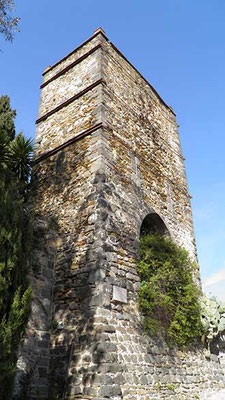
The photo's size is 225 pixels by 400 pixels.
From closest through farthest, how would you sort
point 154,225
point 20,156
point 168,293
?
point 168,293
point 20,156
point 154,225

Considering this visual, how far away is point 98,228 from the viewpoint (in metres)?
6.27

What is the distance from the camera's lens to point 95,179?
686 cm

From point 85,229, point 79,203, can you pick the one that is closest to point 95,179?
point 79,203

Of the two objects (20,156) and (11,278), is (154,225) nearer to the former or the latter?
(20,156)

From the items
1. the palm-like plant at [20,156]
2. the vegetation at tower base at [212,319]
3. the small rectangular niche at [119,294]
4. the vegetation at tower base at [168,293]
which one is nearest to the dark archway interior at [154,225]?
the vegetation at tower base at [168,293]

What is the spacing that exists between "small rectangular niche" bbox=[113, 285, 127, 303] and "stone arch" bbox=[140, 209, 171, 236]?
255 cm

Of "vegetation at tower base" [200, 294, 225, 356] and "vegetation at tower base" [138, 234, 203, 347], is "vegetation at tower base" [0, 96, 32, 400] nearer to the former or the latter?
"vegetation at tower base" [138, 234, 203, 347]

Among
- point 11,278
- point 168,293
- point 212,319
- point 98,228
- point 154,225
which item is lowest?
point 212,319

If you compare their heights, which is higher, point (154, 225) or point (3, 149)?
point (3, 149)

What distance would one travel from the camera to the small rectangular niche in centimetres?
585

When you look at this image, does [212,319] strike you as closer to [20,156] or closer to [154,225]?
[154,225]

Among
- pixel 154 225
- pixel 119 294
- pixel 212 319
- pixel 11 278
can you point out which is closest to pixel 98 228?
pixel 119 294

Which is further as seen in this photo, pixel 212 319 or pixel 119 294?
pixel 212 319

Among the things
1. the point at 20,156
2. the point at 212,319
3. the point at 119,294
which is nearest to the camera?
the point at 119,294
